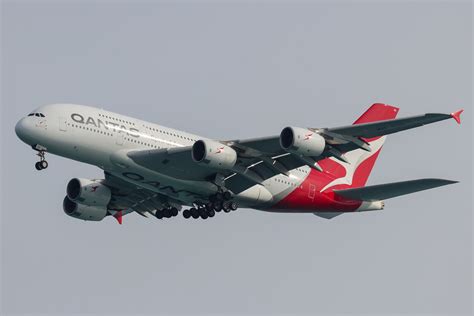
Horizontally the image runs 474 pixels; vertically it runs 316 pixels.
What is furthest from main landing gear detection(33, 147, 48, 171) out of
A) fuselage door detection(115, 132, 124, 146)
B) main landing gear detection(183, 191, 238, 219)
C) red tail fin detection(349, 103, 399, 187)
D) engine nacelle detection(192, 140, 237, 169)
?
red tail fin detection(349, 103, 399, 187)

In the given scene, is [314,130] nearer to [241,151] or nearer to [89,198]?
[241,151]

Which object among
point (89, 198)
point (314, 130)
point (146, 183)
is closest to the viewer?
point (314, 130)

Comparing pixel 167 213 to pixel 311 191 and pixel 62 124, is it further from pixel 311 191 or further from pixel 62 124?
pixel 62 124

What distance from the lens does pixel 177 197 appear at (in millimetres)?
51875

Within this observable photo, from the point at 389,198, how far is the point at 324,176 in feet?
12.8

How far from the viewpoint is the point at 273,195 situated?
5228 cm

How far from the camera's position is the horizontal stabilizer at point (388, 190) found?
48.5m

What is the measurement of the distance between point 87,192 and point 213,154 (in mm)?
9607

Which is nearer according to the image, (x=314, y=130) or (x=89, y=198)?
(x=314, y=130)

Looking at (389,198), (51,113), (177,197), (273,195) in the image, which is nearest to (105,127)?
(51,113)

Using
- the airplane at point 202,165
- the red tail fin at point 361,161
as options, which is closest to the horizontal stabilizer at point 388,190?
the airplane at point 202,165

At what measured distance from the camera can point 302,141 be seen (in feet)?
151

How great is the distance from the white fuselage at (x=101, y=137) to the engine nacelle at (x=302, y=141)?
5.85m

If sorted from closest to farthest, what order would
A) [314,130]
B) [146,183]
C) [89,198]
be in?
[314,130] < [146,183] < [89,198]
